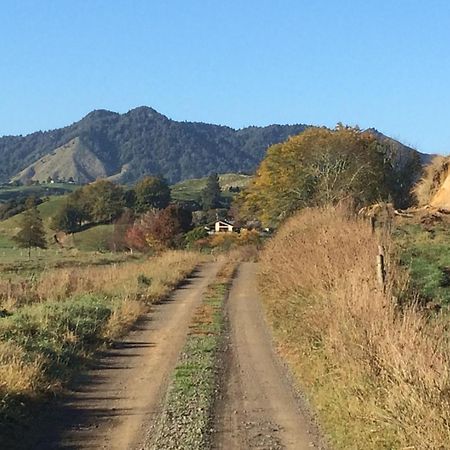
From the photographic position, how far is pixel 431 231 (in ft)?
96.5

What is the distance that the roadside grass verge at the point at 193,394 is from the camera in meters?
10.1

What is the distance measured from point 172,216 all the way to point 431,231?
58.4 m

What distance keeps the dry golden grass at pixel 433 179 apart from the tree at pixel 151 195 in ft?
274

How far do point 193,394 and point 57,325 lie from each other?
22.0 ft

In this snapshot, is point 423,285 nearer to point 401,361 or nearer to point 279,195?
point 401,361

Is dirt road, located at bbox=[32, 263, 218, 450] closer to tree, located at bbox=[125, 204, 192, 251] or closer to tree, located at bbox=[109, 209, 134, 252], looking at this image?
tree, located at bbox=[125, 204, 192, 251]

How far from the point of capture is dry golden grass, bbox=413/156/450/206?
42.0m

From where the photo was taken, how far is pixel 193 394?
13.0 m

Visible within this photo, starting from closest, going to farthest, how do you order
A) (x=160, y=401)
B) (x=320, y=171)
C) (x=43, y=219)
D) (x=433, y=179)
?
(x=160, y=401) → (x=433, y=179) → (x=320, y=171) → (x=43, y=219)

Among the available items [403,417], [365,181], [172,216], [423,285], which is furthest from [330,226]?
[172,216]

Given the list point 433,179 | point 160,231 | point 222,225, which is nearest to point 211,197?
point 222,225

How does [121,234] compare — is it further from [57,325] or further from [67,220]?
[57,325]

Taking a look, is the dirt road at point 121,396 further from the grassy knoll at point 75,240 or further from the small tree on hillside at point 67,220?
the small tree on hillside at point 67,220

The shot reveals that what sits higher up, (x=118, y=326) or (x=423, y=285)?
(x=423, y=285)
